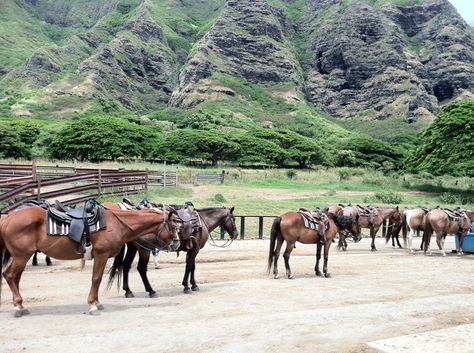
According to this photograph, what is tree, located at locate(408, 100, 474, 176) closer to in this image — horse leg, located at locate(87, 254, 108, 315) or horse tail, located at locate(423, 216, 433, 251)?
horse tail, located at locate(423, 216, 433, 251)

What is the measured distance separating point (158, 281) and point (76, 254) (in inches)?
137

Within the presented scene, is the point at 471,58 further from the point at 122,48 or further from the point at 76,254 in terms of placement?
the point at 76,254

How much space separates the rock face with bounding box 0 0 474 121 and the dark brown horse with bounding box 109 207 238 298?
137m

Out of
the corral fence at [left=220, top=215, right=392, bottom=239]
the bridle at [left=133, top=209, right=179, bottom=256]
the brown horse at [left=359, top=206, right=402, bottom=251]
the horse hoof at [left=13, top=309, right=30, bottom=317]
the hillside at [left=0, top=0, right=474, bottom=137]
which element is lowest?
the corral fence at [left=220, top=215, right=392, bottom=239]

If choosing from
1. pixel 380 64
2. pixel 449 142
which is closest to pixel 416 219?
pixel 449 142

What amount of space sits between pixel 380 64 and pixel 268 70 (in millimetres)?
41836

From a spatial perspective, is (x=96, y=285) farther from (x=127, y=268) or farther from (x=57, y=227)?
(x=127, y=268)

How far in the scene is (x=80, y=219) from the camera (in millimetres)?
8789

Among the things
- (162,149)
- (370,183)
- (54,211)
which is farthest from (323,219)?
(162,149)

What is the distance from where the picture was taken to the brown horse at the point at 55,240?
8.38 metres

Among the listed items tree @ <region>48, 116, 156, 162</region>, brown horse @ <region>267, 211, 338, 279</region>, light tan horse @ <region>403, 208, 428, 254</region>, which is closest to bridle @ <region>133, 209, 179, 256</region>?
brown horse @ <region>267, 211, 338, 279</region>

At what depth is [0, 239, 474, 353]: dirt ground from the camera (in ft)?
23.2

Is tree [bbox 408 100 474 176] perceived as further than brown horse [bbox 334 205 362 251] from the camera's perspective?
Yes

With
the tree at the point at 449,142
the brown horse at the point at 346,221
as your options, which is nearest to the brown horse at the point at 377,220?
the brown horse at the point at 346,221
